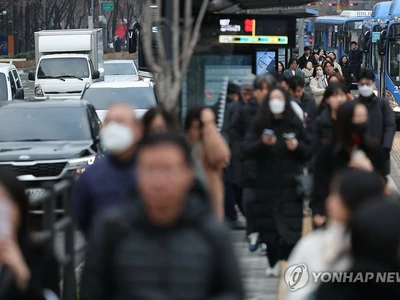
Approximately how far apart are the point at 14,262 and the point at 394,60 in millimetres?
24211

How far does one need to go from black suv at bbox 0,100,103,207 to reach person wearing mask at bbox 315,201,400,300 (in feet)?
27.6

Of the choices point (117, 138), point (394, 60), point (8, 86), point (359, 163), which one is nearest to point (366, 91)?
point (359, 163)

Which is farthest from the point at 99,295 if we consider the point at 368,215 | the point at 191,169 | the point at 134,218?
the point at 368,215

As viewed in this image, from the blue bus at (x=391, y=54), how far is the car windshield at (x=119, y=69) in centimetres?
1117

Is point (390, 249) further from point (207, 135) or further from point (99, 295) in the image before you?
point (207, 135)

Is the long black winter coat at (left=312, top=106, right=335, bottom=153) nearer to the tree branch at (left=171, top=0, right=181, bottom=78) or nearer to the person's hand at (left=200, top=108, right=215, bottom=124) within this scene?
the person's hand at (left=200, top=108, right=215, bottom=124)

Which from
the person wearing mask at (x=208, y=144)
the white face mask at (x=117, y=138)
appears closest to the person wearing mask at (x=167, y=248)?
the white face mask at (x=117, y=138)

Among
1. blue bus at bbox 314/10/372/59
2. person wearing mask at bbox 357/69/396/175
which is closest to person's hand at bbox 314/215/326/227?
person wearing mask at bbox 357/69/396/175

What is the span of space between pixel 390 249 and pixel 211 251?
23.5 inches

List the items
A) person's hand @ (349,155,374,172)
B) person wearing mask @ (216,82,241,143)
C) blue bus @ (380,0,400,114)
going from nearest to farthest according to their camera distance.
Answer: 1. person's hand @ (349,155,374,172)
2. person wearing mask @ (216,82,241,143)
3. blue bus @ (380,0,400,114)

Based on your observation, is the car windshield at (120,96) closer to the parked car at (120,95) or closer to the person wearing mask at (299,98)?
the parked car at (120,95)

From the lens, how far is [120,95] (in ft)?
61.4

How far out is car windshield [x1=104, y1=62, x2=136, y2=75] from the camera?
120ft

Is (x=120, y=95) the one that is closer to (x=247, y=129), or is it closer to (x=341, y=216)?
(x=247, y=129)
